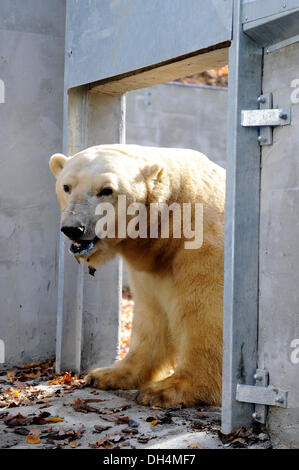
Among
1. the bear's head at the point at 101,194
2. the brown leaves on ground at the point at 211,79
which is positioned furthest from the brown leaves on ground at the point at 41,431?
the brown leaves on ground at the point at 211,79

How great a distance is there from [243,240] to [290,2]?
1.29 m

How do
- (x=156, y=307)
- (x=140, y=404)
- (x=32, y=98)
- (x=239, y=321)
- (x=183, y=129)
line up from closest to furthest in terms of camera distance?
(x=239, y=321)
(x=140, y=404)
(x=156, y=307)
(x=32, y=98)
(x=183, y=129)

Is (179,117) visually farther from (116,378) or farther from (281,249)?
(281,249)

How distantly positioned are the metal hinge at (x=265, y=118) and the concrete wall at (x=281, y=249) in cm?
3

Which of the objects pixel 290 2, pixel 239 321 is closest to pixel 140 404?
pixel 239 321

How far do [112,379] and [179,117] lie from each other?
302 inches

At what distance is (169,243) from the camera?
14.8ft

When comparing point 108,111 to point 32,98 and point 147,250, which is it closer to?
point 32,98

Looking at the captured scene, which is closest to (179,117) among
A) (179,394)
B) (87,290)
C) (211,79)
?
(211,79)

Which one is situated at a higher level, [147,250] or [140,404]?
[147,250]

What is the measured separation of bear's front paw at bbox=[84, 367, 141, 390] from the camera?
488 centimetres

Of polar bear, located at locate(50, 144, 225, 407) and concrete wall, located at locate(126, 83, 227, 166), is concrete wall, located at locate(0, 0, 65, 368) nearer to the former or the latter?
polar bear, located at locate(50, 144, 225, 407)

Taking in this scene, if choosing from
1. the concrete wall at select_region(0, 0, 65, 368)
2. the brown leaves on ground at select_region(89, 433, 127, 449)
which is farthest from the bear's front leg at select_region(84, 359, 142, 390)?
the brown leaves on ground at select_region(89, 433, 127, 449)
